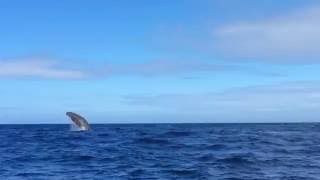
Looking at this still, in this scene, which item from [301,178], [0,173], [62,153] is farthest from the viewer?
[62,153]

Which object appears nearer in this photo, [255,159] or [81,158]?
[255,159]

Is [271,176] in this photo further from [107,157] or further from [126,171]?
[107,157]

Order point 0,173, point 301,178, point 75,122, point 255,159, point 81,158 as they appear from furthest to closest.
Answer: point 75,122 < point 81,158 < point 255,159 < point 0,173 < point 301,178

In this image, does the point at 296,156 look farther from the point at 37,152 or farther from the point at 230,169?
the point at 37,152

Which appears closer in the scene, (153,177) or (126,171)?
(153,177)

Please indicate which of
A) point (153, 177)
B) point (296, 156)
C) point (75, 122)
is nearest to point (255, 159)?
point (296, 156)

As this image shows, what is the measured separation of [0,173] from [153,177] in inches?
318

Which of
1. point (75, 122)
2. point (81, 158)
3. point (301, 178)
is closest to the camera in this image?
point (301, 178)

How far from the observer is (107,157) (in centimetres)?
3919

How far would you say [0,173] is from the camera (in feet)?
96.9

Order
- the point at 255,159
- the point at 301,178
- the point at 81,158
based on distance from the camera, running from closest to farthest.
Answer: the point at 301,178 → the point at 255,159 → the point at 81,158

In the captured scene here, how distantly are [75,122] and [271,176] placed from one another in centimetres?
7523

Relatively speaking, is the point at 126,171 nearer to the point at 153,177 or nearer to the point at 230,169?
the point at 153,177

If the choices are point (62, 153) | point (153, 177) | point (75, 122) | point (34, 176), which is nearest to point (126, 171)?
point (153, 177)
